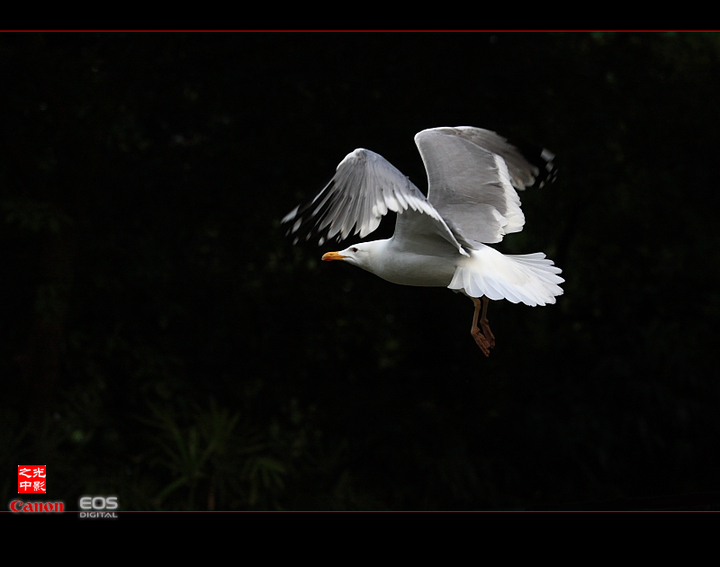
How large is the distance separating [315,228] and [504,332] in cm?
347

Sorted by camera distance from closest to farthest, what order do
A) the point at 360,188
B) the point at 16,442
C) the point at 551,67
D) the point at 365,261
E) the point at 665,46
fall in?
1. the point at 360,188
2. the point at 365,261
3. the point at 16,442
4. the point at 551,67
5. the point at 665,46

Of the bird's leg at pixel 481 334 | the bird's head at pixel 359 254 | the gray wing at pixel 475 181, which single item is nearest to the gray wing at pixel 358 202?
the bird's head at pixel 359 254

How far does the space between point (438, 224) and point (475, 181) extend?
2.27ft

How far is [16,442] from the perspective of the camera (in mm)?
5195

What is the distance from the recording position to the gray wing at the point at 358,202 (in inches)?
106

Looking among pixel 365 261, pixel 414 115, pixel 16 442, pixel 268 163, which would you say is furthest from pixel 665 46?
pixel 16 442

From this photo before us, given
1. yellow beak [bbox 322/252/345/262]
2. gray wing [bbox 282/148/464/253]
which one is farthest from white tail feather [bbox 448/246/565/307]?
yellow beak [bbox 322/252/345/262]

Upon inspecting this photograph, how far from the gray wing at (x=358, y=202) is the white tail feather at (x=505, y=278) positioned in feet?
0.36

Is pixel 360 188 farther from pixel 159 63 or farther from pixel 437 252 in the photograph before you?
pixel 159 63

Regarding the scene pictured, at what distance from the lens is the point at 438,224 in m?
2.83

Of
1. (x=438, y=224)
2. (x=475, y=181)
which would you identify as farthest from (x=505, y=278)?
(x=475, y=181)

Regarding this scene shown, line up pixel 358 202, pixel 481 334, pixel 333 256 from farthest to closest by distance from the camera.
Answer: pixel 333 256 < pixel 481 334 < pixel 358 202

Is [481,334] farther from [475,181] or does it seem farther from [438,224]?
[475,181]

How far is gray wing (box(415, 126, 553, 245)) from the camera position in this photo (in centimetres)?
335
